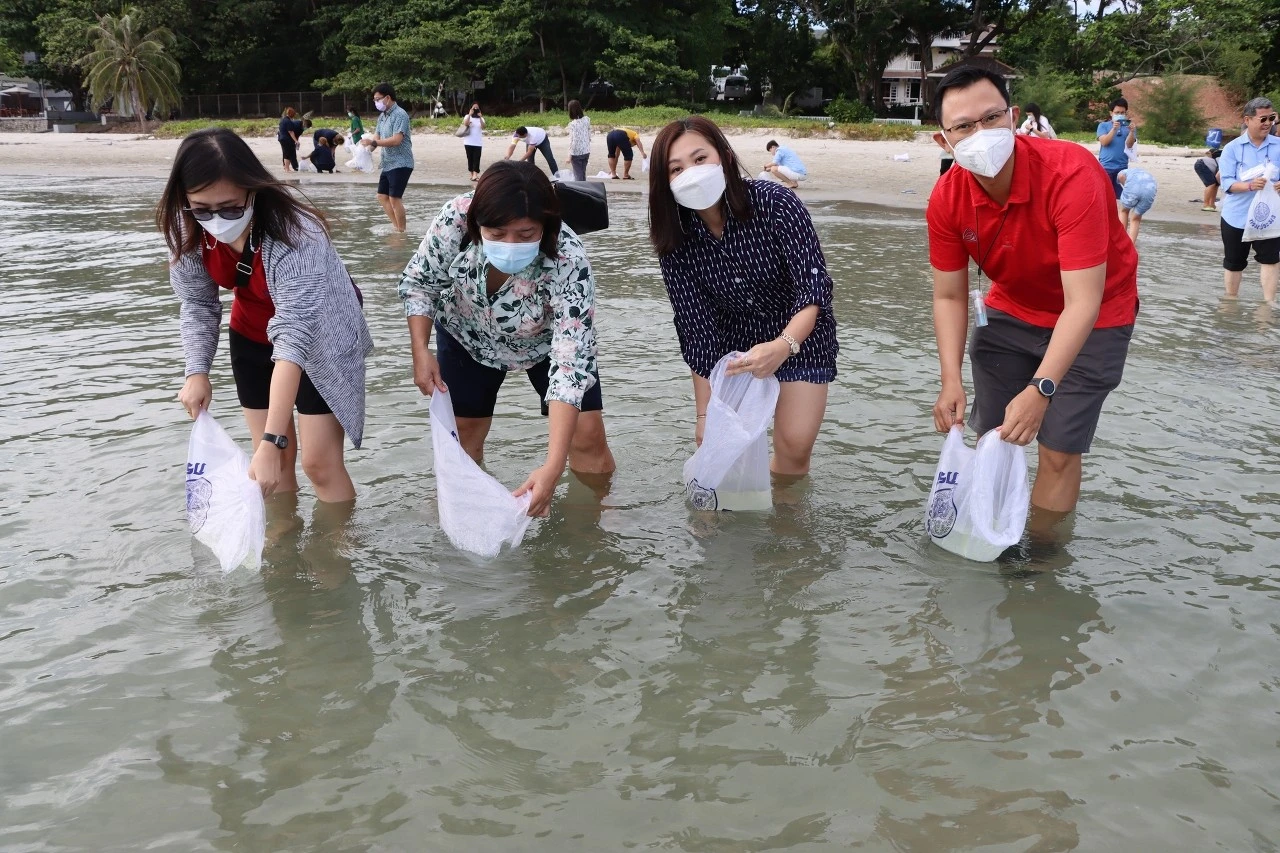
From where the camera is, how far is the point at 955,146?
3301 millimetres

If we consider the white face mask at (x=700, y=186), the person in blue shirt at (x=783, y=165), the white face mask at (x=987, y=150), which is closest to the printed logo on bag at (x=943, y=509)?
the white face mask at (x=987, y=150)

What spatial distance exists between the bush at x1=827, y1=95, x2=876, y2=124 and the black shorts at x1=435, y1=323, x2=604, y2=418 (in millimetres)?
34140

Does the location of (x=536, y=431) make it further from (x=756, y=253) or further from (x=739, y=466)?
→ (x=756, y=253)

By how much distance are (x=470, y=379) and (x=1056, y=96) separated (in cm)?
3111

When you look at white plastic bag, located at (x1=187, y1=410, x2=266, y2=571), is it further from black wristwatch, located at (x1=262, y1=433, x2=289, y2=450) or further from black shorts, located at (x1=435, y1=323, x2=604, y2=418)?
black shorts, located at (x1=435, y1=323, x2=604, y2=418)

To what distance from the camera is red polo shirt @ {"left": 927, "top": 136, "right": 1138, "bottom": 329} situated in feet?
10.5

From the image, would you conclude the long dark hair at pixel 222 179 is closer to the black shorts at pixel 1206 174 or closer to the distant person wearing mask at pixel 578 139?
the black shorts at pixel 1206 174

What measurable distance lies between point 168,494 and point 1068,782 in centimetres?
371

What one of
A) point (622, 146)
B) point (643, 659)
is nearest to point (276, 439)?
point (643, 659)

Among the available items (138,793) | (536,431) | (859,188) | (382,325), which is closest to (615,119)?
(859,188)

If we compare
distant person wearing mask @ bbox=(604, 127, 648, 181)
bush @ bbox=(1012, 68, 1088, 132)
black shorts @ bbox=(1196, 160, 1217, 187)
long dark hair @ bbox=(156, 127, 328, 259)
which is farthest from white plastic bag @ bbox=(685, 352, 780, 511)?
bush @ bbox=(1012, 68, 1088, 132)

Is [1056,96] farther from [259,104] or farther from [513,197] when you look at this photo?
[259,104]

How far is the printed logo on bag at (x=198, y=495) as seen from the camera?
3.49m

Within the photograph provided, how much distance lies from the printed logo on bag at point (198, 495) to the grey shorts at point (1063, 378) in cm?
268
